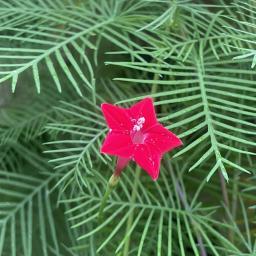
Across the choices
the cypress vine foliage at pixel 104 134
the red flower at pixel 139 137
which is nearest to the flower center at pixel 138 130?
the red flower at pixel 139 137

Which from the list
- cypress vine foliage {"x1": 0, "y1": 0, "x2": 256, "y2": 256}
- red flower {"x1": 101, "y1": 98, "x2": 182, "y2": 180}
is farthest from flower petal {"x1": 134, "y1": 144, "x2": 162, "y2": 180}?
cypress vine foliage {"x1": 0, "y1": 0, "x2": 256, "y2": 256}

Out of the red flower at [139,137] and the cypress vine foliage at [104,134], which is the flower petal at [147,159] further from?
the cypress vine foliage at [104,134]

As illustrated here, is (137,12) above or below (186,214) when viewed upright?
above

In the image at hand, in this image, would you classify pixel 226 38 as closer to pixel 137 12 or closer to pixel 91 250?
pixel 137 12

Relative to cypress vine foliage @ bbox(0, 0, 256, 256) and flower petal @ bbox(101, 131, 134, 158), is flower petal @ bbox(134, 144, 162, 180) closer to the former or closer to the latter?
flower petal @ bbox(101, 131, 134, 158)

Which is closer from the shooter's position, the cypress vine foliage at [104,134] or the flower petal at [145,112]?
the flower petal at [145,112]

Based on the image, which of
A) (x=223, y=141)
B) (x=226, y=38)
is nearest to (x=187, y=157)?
(x=223, y=141)
